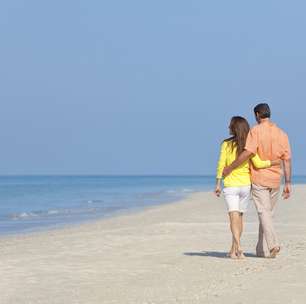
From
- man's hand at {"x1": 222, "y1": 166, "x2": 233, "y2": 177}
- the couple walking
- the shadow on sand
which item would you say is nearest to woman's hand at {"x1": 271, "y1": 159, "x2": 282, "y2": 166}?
the couple walking

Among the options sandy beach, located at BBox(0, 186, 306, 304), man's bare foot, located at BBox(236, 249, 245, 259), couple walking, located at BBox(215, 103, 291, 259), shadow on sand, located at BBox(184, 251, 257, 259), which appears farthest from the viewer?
shadow on sand, located at BBox(184, 251, 257, 259)

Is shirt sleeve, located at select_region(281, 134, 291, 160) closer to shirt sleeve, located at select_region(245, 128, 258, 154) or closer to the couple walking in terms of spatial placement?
the couple walking

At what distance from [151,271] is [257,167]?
1823 millimetres

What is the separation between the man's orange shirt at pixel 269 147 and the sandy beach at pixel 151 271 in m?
0.97

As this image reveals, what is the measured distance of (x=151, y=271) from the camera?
9.22 meters

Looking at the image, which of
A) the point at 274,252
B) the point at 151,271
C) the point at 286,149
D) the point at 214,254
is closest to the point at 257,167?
the point at 286,149

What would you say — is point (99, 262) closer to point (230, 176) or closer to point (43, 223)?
point (230, 176)

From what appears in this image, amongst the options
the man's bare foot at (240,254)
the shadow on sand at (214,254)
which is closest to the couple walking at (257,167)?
the man's bare foot at (240,254)

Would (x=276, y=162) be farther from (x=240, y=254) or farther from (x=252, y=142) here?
(x=240, y=254)

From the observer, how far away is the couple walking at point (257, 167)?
989 cm

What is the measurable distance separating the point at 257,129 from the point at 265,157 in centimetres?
36

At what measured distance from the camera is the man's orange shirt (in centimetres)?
991

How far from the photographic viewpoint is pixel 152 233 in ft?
46.1

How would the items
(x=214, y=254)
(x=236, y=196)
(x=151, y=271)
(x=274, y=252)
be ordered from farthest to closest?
1. (x=214, y=254)
2. (x=274, y=252)
3. (x=236, y=196)
4. (x=151, y=271)
